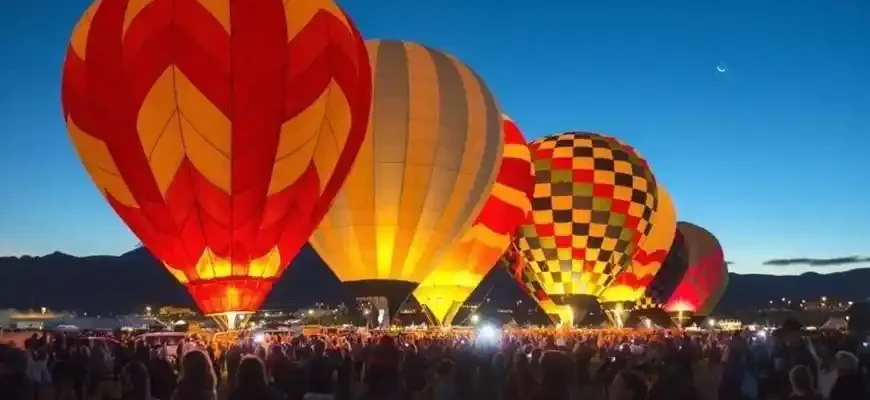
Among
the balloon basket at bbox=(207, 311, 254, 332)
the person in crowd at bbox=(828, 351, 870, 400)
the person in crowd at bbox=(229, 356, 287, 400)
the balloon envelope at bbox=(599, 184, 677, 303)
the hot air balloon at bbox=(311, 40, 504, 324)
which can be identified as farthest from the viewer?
the balloon envelope at bbox=(599, 184, 677, 303)

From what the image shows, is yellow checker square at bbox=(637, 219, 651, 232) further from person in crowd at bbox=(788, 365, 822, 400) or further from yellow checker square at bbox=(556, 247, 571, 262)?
person in crowd at bbox=(788, 365, 822, 400)

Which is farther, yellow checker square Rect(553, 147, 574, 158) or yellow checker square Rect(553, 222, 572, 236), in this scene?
yellow checker square Rect(553, 147, 574, 158)

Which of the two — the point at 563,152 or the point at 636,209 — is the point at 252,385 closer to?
the point at 563,152

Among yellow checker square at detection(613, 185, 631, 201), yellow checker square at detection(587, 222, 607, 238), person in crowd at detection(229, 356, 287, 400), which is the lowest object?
person in crowd at detection(229, 356, 287, 400)

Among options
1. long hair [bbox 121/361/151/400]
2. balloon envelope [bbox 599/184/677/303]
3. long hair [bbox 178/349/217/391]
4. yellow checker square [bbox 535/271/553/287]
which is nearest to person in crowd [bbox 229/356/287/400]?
long hair [bbox 178/349/217/391]

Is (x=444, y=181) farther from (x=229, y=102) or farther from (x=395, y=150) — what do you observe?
(x=229, y=102)

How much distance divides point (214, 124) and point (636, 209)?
1750cm

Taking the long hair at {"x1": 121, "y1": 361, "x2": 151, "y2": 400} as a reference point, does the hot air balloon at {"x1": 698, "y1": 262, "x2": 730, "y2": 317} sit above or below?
above

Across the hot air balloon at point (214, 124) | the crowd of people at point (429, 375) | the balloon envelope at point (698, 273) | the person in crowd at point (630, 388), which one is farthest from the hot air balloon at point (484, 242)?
the balloon envelope at point (698, 273)

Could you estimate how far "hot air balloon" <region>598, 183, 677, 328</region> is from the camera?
1485 inches

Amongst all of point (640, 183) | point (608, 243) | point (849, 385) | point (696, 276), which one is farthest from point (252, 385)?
point (696, 276)

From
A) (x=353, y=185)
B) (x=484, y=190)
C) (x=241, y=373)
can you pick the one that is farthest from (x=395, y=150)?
(x=241, y=373)

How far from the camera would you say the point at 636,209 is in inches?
1169

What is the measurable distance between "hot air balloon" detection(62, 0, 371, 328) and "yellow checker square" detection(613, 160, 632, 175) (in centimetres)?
1458
